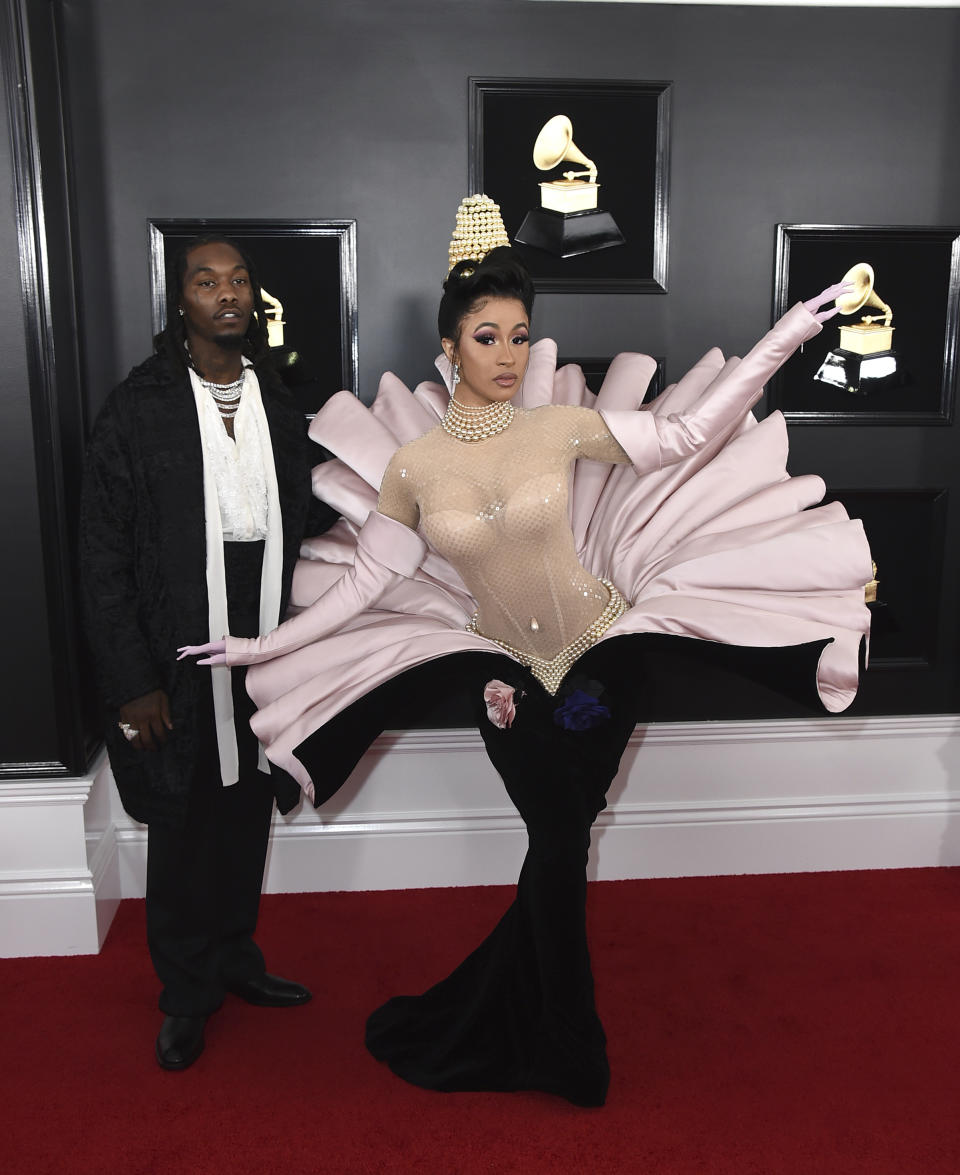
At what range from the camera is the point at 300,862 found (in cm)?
318

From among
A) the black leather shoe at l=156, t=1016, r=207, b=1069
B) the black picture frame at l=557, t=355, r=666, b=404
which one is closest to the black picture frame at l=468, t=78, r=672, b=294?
the black picture frame at l=557, t=355, r=666, b=404

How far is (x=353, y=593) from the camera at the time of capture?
2229 millimetres

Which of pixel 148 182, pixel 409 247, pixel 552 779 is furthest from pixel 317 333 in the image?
pixel 552 779

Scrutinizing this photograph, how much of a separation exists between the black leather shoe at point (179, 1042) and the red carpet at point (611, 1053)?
1.3 inches

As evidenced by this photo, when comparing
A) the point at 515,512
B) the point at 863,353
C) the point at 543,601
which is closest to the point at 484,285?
the point at 515,512

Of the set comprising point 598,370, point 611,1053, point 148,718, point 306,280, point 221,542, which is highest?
point 306,280

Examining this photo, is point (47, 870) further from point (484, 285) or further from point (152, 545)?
point (484, 285)

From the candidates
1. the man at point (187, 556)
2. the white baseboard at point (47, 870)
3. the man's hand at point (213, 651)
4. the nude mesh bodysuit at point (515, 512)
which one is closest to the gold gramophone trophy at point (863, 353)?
the nude mesh bodysuit at point (515, 512)

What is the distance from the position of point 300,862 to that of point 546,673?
4.43 ft

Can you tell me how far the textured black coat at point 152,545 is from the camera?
2295 millimetres

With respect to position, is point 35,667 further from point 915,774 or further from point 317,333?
point 915,774

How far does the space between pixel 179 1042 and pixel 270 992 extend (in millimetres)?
281

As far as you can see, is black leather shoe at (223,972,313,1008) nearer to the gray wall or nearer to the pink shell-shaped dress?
the pink shell-shaped dress

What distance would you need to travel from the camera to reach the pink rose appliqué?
210cm
